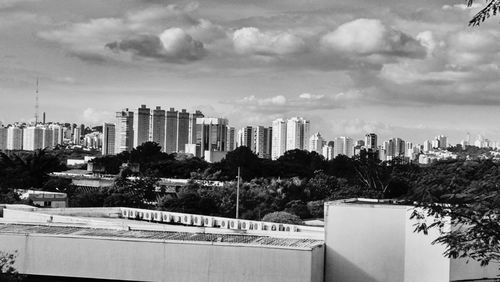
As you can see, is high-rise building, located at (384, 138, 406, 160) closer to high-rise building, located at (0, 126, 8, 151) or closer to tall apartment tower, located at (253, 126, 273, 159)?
tall apartment tower, located at (253, 126, 273, 159)

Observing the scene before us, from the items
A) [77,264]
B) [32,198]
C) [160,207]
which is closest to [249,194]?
[160,207]

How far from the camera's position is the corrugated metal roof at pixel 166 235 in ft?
49.9

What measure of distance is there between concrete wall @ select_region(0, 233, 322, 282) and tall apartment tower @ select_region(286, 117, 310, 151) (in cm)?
10666

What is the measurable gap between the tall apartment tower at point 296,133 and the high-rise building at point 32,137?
7406 cm

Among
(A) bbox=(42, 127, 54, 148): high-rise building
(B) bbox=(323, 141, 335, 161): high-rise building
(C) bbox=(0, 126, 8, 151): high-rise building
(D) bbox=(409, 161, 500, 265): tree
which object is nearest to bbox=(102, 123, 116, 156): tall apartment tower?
(A) bbox=(42, 127, 54, 148): high-rise building

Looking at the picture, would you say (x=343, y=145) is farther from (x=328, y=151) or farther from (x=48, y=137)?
(x=48, y=137)

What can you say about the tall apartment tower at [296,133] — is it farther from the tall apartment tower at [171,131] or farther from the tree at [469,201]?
the tree at [469,201]

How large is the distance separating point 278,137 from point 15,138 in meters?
75.9

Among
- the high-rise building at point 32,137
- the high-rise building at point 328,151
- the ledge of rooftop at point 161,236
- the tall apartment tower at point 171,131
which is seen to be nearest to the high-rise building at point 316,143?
the high-rise building at point 328,151

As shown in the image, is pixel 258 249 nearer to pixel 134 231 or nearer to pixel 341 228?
pixel 341 228

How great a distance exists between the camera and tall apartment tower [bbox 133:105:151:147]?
Result: 125 m

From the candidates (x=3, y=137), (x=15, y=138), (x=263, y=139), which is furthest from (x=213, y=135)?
(x=3, y=137)

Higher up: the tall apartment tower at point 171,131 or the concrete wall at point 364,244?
the tall apartment tower at point 171,131

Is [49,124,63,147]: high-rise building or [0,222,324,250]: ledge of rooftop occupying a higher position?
[49,124,63,147]: high-rise building
